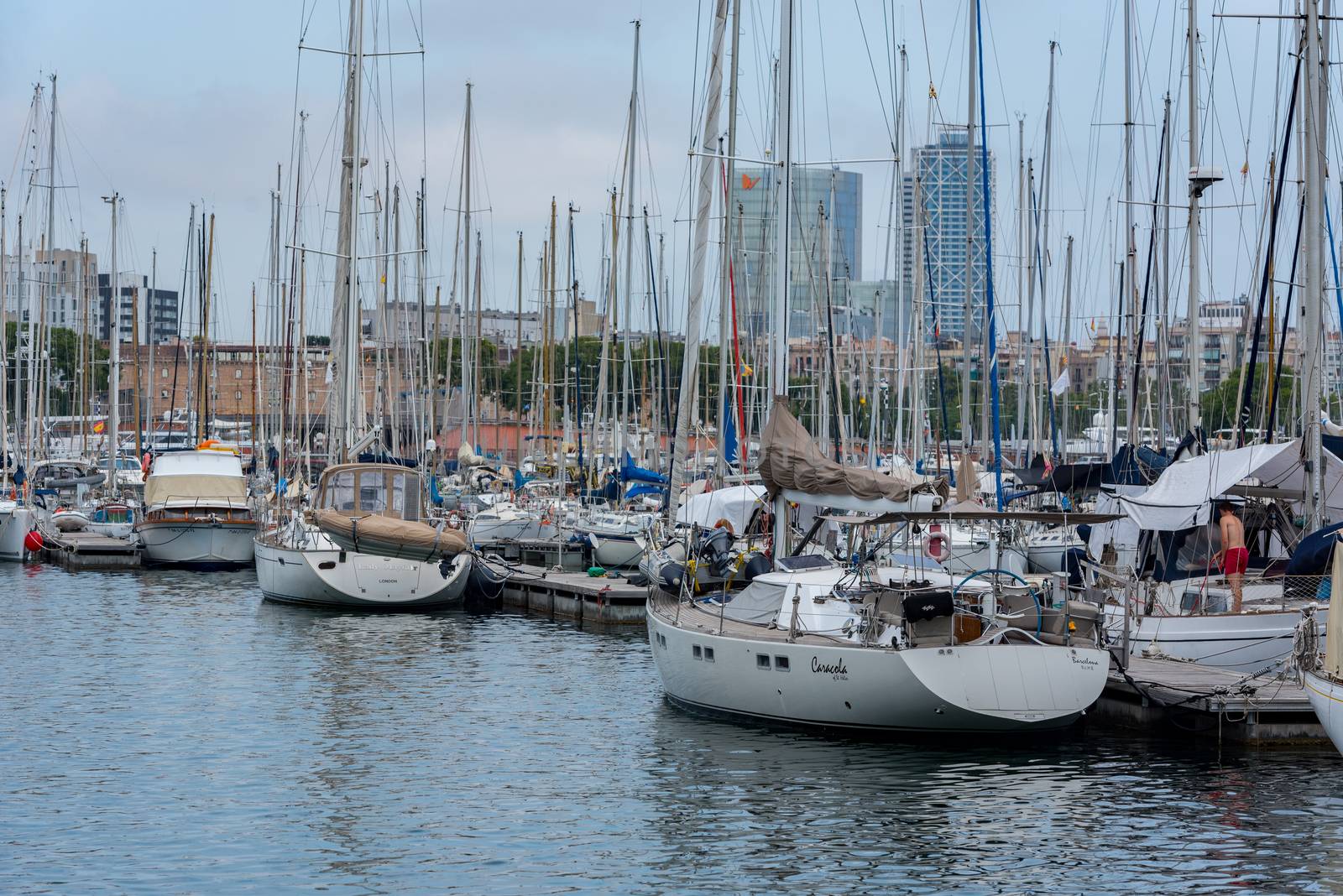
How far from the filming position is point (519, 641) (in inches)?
1377

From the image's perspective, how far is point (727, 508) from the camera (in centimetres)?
3453

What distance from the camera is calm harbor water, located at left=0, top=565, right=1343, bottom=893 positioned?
16562 millimetres

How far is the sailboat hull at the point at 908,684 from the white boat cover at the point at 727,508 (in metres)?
10.2

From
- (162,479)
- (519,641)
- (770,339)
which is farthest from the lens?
(162,479)

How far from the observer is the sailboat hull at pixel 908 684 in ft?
69.6

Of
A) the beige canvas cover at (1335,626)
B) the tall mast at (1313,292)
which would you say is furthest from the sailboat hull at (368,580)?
the beige canvas cover at (1335,626)

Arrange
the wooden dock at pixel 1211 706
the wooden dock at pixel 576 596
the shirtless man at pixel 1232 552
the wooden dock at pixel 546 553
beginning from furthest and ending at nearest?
the wooden dock at pixel 546 553
the wooden dock at pixel 576 596
the shirtless man at pixel 1232 552
the wooden dock at pixel 1211 706

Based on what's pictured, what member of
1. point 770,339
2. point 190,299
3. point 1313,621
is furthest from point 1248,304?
point 190,299

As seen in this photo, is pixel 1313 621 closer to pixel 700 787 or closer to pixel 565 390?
pixel 700 787

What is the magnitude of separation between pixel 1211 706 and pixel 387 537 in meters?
20.9

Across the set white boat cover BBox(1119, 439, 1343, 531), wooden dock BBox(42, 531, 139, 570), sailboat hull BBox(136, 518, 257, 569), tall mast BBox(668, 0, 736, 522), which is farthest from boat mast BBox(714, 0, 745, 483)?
wooden dock BBox(42, 531, 139, 570)

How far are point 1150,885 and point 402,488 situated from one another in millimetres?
27078

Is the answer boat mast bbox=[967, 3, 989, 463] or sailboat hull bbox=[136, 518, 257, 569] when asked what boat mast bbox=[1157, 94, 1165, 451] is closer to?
boat mast bbox=[967, 3, 989, 463]

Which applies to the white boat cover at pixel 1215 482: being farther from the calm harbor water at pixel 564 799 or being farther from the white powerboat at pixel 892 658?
the calm harbor water at pixel 564 799
